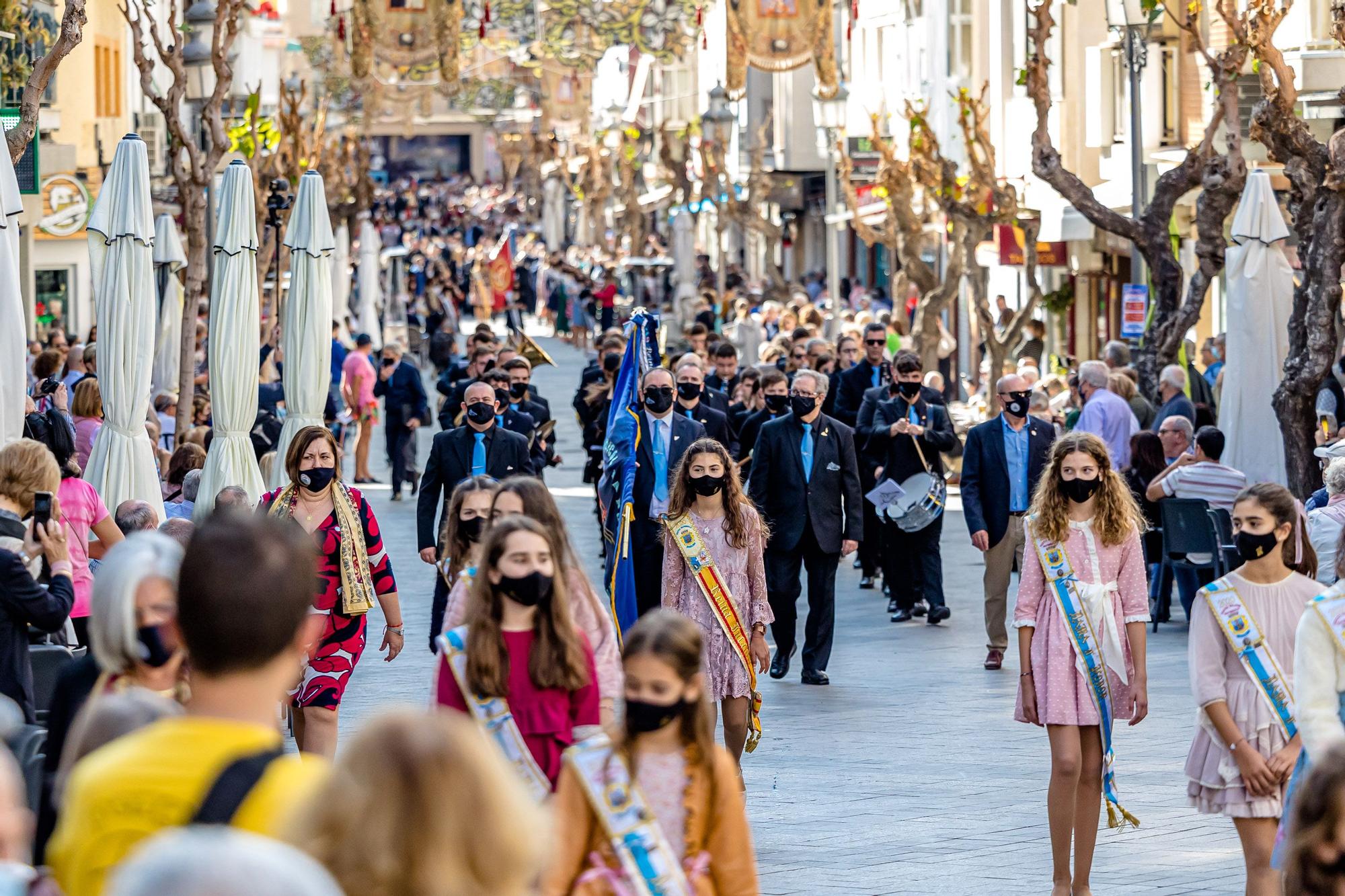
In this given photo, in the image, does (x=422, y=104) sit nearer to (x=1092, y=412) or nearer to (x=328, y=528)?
(x=1092, y=412)

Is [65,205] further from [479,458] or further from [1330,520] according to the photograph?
[1330,520]

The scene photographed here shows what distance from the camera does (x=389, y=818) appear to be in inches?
126

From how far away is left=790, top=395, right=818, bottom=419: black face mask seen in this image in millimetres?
13531

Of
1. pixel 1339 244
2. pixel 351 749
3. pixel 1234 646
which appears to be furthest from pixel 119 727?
pixel 1339 244

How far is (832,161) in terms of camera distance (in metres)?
47.5

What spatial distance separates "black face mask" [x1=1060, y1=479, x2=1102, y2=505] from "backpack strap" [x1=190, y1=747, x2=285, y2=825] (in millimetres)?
4949

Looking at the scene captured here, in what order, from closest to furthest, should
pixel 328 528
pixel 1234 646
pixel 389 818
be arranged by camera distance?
pixel 389 818 < pixel 1234 646 < pixel 328 528

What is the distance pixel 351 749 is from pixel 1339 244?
44.6 feet

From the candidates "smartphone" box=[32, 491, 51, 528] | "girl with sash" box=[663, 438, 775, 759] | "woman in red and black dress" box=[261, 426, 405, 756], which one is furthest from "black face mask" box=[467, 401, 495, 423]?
"smartphone" box=[32, 491, 51, 528]

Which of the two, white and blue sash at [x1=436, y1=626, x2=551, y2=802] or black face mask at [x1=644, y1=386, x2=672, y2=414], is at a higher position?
black face mask at [x1=644, y1=386, x2=672, y2=414]

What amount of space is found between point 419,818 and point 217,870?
1.70ft

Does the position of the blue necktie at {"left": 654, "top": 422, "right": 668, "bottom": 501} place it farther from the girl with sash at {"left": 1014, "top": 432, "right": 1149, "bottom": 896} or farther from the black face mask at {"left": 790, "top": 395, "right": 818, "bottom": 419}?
the girl with sash at {"left": 1014, "top": 432, "right": 1149, "bottom": 896}

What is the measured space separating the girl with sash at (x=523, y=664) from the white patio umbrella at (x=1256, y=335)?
1133 cm

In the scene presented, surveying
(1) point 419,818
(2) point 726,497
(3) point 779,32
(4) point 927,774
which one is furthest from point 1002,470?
(3) point 779,32
